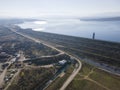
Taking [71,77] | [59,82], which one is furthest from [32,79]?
[71,77]

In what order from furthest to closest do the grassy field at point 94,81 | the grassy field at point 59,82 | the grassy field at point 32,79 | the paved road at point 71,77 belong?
the grassy field at point 32,79 < the grassy field at point 59,82 < the paved road at point 71,77 < the grassy field at point 94,81

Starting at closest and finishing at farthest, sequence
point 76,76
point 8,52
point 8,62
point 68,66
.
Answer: point 76,76, point 68,66, point 8,62, point 8,52

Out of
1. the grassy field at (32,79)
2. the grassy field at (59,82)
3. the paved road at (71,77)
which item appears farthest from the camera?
the grassy field at (32,79)

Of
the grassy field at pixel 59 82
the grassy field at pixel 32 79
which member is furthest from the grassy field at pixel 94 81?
the grassy field at pixel 32 79

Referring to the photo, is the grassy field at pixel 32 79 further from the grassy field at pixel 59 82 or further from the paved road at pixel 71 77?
the paved road at pixel 71 77

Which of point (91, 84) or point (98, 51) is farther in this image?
point (98, 51)

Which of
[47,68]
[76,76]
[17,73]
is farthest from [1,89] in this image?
[76,76]

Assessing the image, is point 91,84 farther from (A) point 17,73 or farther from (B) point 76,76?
(A) point 17,73

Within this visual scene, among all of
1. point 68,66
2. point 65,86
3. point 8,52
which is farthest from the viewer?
point 8,52

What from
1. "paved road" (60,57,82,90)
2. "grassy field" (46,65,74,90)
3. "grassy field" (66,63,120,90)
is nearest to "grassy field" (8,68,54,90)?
"grassy field" (46,65,74,90)
